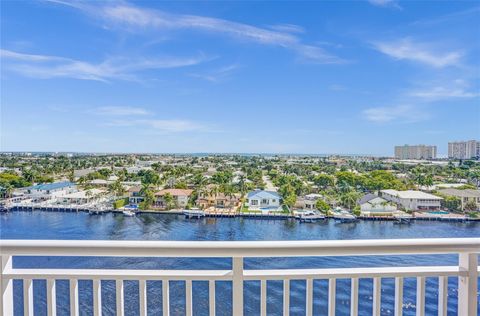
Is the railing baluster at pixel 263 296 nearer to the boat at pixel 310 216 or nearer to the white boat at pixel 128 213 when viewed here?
the boat at pixel 310 216

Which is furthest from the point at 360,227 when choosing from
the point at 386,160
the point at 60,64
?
the point at 60,64

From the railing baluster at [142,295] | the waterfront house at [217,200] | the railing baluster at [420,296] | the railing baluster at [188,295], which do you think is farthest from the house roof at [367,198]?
the railing baluster at [142,295]

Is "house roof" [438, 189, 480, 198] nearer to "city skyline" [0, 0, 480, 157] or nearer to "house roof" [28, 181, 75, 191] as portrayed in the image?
"city skyline" [0, 0, 480, 157]

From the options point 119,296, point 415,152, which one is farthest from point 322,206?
point 119,296

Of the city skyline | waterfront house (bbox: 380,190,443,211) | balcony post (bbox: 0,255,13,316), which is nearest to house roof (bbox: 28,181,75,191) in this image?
the city skyline

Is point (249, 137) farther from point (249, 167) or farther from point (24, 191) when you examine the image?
point (24, 191)
